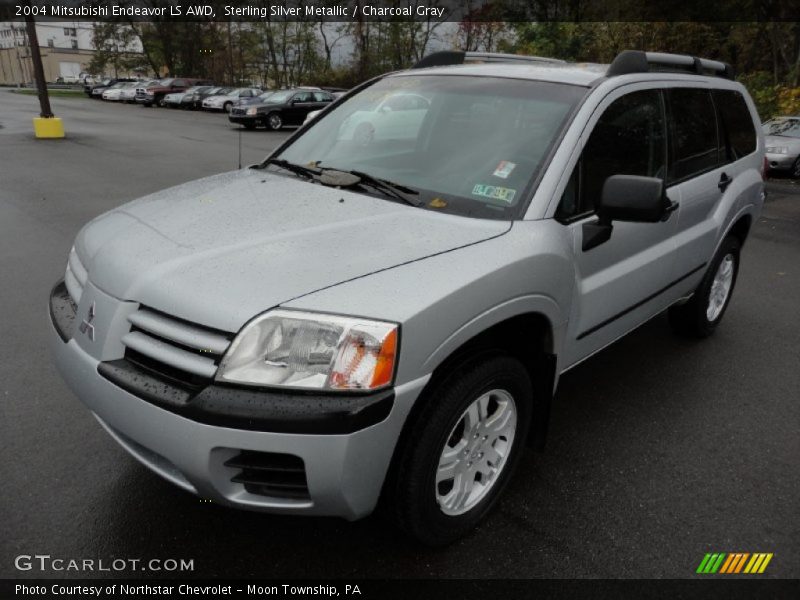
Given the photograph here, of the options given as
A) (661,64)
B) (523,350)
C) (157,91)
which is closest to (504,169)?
(523,350)

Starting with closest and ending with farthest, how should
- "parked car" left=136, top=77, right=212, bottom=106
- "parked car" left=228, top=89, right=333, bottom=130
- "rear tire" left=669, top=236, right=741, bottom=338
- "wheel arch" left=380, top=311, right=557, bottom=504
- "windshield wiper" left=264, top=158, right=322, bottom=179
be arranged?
"wheel arch" left=380, top=311, right=557, bottom=504 → "windshield wiper" left=264, top=158, right=322, bottom=179 → "rear tire" left=669, top=236, right=741, bottom=338 → "parked car" left=228, top=89, right=333, bottom=130 → "parked car" left=136, top=77, right=212, bottom=106

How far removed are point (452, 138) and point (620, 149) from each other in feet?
2.69

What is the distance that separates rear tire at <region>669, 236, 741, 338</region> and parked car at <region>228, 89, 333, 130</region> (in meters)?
20.7

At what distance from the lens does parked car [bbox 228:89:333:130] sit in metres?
23.0

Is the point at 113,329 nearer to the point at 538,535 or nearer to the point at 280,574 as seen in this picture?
the point at 280,574

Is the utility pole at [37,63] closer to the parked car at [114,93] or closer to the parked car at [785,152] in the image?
the parked car at [785,152]

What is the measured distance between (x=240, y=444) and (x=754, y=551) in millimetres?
2053

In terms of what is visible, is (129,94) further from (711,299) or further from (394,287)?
(394,287)

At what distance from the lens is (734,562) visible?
244 centimetres

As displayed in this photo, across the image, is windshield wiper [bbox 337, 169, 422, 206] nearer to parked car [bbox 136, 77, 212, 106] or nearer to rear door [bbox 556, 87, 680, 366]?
rear door [bbox 556, 87, 680, 366]

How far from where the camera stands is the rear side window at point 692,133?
354 cm

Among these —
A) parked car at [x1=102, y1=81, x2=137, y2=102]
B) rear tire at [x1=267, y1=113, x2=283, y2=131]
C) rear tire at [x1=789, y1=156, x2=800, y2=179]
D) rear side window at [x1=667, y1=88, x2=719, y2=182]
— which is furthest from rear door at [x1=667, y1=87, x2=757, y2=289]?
parked car at [x1=102, y1=81, x2=137, y2=102]

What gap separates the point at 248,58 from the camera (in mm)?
48906

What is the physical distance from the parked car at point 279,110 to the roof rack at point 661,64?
20560 mm
